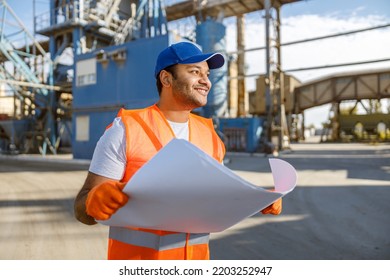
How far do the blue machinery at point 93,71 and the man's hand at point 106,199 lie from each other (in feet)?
30.8

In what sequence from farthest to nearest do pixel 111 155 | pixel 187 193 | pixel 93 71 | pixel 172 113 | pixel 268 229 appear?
pixel 93 71, pixel 268 229, pixel 172 113, pixel 111 155, pixel 187 193

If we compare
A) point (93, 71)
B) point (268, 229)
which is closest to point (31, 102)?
point (93, 71)

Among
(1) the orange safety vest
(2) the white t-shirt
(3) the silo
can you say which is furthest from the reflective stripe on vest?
(3) the silo

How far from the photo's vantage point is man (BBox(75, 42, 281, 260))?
1142 millimetres

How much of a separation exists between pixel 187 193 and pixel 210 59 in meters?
0.76

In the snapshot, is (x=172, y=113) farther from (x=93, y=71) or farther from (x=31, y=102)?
(x=31, y=102)

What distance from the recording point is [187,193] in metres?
0.91

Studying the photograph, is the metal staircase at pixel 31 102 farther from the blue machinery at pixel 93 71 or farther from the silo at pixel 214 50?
the silo at pixel 214 50

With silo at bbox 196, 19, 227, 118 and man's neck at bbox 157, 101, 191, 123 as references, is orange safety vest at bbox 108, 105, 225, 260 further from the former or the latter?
silo at bbox 196, 19, 227, 118

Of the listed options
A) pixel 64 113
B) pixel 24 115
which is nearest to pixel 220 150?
pixel 64 113

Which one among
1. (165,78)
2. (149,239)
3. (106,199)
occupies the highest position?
(165,78)

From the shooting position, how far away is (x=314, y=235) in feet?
12.1

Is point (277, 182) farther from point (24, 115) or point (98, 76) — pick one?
point (24, 115)

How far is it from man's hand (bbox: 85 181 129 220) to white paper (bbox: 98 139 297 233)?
0.10 ft
